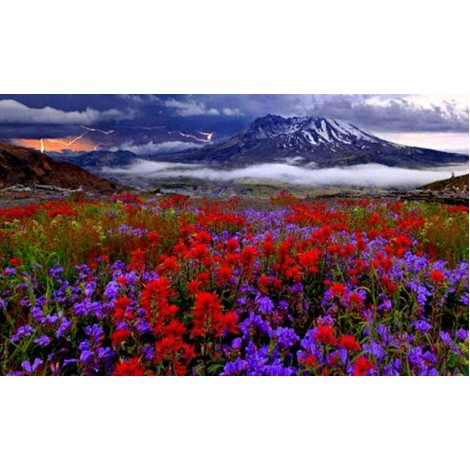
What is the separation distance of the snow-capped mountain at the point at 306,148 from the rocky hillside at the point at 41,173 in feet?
5.95

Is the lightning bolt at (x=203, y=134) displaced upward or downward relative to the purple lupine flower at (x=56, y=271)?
upward

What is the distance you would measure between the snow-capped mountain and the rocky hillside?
71.4 inches

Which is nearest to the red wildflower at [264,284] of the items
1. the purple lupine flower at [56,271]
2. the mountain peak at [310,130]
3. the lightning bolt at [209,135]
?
the purple lupine flower at [56,271]

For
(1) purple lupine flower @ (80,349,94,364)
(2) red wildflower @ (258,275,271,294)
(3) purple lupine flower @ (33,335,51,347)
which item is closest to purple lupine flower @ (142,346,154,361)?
(1) purple lupine flower @ (80,349,94,364)

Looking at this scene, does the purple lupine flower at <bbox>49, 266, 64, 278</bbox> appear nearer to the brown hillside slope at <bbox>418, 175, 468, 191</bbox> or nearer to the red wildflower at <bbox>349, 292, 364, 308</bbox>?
the red wildflower at <bbox>349, 292, 364, 308</bbox>

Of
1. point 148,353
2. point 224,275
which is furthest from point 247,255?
point 148,353

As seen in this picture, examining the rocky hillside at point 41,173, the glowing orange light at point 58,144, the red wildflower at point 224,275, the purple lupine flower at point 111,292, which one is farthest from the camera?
the rocky hillside at point 41,173

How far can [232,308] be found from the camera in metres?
2.35

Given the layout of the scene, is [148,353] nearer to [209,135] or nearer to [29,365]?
[29,365]

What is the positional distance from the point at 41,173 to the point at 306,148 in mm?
5450

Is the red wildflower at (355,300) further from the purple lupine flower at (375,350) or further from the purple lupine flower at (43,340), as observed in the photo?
the purple lupine flower at (43,340)

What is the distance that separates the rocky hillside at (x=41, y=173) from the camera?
6590 millimetres

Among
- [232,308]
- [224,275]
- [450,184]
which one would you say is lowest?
[232,308]
